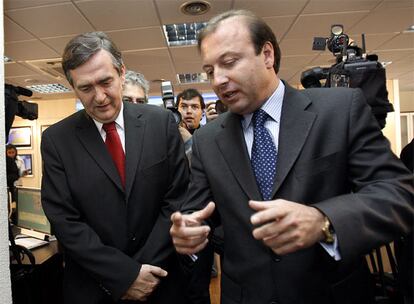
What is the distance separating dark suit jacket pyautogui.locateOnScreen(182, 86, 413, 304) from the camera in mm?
872

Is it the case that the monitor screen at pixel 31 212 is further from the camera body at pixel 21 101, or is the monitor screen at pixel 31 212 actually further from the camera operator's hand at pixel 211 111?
the camera operator's hand at pixel 211 111

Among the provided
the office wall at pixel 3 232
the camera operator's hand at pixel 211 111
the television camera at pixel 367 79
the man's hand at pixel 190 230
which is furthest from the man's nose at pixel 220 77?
the camera operator's hand at pixel 211 111

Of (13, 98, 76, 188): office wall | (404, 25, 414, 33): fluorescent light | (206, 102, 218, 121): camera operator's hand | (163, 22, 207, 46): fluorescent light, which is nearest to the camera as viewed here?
(206, 102, 218, 121): camera operator's hand

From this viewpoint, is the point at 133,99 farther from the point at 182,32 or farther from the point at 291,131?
the point at 182,32

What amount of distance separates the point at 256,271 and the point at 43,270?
183 centimetres

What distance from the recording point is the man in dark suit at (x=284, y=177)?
0.79 meters

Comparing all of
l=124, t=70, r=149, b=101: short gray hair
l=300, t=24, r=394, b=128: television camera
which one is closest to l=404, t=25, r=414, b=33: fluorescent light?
l=300, t=24, r=394, b=128: television camera

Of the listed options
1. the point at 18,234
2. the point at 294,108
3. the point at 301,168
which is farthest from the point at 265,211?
the point at 18,234

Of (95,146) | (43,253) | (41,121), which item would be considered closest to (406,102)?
(41,121)

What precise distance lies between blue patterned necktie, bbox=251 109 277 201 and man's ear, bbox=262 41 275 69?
161 millimetres

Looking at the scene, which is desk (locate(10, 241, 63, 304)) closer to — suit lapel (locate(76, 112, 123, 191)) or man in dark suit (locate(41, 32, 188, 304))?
man in dark suit (locate(41, 32, 188, 304))

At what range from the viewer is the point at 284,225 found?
69cm

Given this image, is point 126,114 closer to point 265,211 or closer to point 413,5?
point 265,211

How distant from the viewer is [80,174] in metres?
1.31
